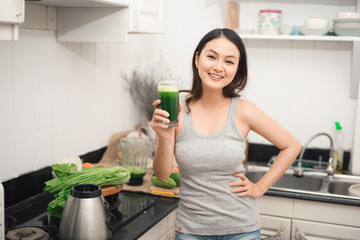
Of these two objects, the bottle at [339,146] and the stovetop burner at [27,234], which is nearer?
the stovetop burner at [27,234]

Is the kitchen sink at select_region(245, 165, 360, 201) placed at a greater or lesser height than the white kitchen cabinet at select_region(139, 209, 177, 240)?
greater

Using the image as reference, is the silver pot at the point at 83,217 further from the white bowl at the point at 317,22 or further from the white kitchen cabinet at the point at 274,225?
the white bowl at the point at 317,22

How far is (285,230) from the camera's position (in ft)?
8.75

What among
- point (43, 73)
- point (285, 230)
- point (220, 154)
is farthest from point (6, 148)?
point (285, 230)

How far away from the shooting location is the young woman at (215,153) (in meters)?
1.83

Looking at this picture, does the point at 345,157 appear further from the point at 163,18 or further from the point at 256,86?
the point at 163,18

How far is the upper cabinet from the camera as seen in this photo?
7.24ft

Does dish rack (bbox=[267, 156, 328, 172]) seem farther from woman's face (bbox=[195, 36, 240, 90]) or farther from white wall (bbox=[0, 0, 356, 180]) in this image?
woman's face (bbox=[195, 36, 240, 90])

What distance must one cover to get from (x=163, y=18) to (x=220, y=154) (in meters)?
1.10

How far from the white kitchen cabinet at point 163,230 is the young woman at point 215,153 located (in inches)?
9.0

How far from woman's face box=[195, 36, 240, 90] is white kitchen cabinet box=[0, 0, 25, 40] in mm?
718

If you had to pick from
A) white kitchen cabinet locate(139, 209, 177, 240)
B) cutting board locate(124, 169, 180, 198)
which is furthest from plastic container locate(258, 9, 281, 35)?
white kitchen cabinet locate(139, 209, 177, 240)

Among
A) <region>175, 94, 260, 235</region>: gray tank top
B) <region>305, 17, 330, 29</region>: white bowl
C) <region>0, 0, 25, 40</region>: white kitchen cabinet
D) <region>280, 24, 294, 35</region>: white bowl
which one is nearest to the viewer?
<region>0, 0, 25, 40</region>: white kitchen cabinet

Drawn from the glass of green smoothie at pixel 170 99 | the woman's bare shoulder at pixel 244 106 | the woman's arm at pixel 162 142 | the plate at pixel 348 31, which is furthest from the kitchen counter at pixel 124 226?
the plate at pixel 348 31
